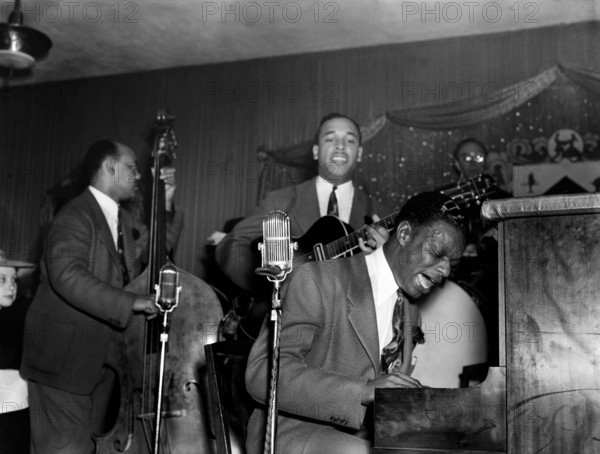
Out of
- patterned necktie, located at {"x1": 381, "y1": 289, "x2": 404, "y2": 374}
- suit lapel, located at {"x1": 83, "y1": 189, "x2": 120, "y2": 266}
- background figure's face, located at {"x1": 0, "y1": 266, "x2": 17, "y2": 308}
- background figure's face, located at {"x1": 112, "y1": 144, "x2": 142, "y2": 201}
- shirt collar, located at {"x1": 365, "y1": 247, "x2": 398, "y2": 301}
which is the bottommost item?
patterned necktie, located at {"x1": 381, "y1": 289, "x2": 404, "y2": 374}

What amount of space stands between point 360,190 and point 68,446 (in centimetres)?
296

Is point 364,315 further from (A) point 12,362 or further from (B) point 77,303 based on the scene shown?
(A) point 12,362

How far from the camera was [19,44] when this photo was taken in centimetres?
668

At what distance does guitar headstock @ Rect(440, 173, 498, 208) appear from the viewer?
4301 millimetres

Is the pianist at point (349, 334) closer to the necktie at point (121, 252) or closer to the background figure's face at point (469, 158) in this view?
the background figure's face at point (469, 158)

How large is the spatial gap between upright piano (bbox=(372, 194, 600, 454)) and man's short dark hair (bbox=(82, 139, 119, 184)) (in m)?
4.57

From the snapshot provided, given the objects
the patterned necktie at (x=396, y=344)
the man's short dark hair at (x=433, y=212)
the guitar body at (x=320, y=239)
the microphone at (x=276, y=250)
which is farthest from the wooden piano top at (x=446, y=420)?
the guitar body at (x=320, y=239)

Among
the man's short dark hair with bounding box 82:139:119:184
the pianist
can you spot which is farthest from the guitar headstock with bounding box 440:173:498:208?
the man's short dark hair with bounding box 82:139:119:184

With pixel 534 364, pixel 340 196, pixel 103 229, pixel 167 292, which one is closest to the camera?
pixel 534 364

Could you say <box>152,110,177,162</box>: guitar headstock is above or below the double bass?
above

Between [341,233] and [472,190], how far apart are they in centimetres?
92

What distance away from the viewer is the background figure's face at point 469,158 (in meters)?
Answer: 5.86

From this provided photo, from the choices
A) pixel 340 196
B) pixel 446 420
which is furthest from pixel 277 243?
pixel 340 196

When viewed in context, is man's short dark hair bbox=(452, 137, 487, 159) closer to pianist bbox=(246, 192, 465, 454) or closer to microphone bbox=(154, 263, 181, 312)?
microphone bbox=(154, 263, 181, 312)
